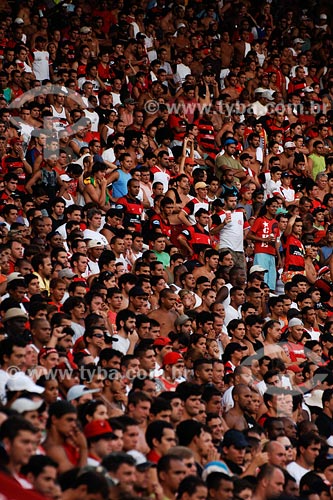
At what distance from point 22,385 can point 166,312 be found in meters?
4.03

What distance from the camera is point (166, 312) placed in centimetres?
1228

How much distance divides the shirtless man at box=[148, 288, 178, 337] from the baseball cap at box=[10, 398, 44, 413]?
411 centimetres

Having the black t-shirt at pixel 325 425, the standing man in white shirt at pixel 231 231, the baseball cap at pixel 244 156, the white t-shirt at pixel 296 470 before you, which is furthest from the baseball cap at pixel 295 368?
the baseball cap at pixel 244 156

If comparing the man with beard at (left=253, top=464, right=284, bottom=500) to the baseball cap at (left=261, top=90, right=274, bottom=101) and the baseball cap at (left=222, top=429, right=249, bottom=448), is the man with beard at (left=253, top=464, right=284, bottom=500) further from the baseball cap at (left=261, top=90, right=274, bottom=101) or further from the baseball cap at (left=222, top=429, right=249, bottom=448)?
the baseball cap at (left=261, top=90, right=274, bottom=101)

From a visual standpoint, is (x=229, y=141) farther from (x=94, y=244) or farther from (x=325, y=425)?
(x=325, y=425)

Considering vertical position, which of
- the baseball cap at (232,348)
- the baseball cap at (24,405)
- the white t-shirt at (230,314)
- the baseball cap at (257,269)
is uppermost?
the baseball cap at (24,405)

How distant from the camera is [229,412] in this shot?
10648 millimetres

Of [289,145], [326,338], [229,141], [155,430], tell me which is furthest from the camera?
[289,145]

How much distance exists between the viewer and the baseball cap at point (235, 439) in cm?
955

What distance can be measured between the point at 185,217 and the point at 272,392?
13.0 ft

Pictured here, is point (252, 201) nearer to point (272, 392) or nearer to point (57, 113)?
point (57, 113)

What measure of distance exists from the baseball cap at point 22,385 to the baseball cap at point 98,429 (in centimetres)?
40

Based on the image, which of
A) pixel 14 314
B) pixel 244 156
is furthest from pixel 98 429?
pixel 244 156

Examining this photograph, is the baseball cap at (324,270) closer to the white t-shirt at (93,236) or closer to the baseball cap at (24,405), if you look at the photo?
the white t-shirt at (93,236)
